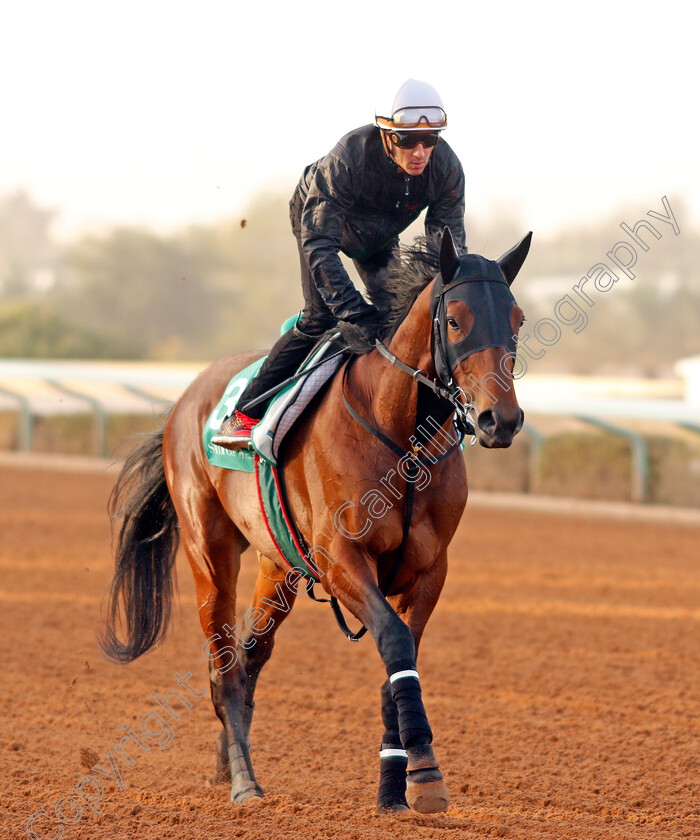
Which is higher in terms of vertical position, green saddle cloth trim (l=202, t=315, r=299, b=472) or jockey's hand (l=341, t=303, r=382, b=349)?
jockey's hand (l=341, t=303, r=382, b=349)

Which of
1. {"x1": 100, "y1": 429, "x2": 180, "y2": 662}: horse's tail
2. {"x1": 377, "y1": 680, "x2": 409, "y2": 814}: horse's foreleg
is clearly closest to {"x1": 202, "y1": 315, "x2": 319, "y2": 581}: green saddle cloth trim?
{"x1": 377, "y1": 680, "x2": 409, "y2": 814}: horse's foreleg

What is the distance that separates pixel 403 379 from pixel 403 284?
0.36m

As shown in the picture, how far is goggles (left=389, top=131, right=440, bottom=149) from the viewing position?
3.79 m

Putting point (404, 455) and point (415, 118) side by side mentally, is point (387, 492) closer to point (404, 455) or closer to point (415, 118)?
point (404, 455)

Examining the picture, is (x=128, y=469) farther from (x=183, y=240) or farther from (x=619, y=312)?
(x=183, y=240)

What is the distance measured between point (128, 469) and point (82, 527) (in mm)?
5598

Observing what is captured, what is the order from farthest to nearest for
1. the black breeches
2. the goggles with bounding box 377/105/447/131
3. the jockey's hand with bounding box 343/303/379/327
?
the black breeches < the jockey's hand with bounding box 343/303/379/327 < the goggles with bounding box 377/105/447/131

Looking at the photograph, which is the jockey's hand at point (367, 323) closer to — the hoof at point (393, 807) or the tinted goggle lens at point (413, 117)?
the tinted goggle lens at point (413, 117)

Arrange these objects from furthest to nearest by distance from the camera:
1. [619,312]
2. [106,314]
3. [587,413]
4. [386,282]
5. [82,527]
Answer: [106,314] → [619,312] → [587,413] → [82,527] → [386,282]

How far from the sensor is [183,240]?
58.5m

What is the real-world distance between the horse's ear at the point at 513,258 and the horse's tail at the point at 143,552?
7.67ft

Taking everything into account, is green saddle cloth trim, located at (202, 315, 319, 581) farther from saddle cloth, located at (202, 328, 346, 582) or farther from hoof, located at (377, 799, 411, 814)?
hoof, located at (377, 799, 411, 814)

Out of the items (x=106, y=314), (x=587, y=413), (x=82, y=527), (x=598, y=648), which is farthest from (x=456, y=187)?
(x=106, y=314)

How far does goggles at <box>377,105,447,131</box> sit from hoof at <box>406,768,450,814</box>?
2.19 meters
